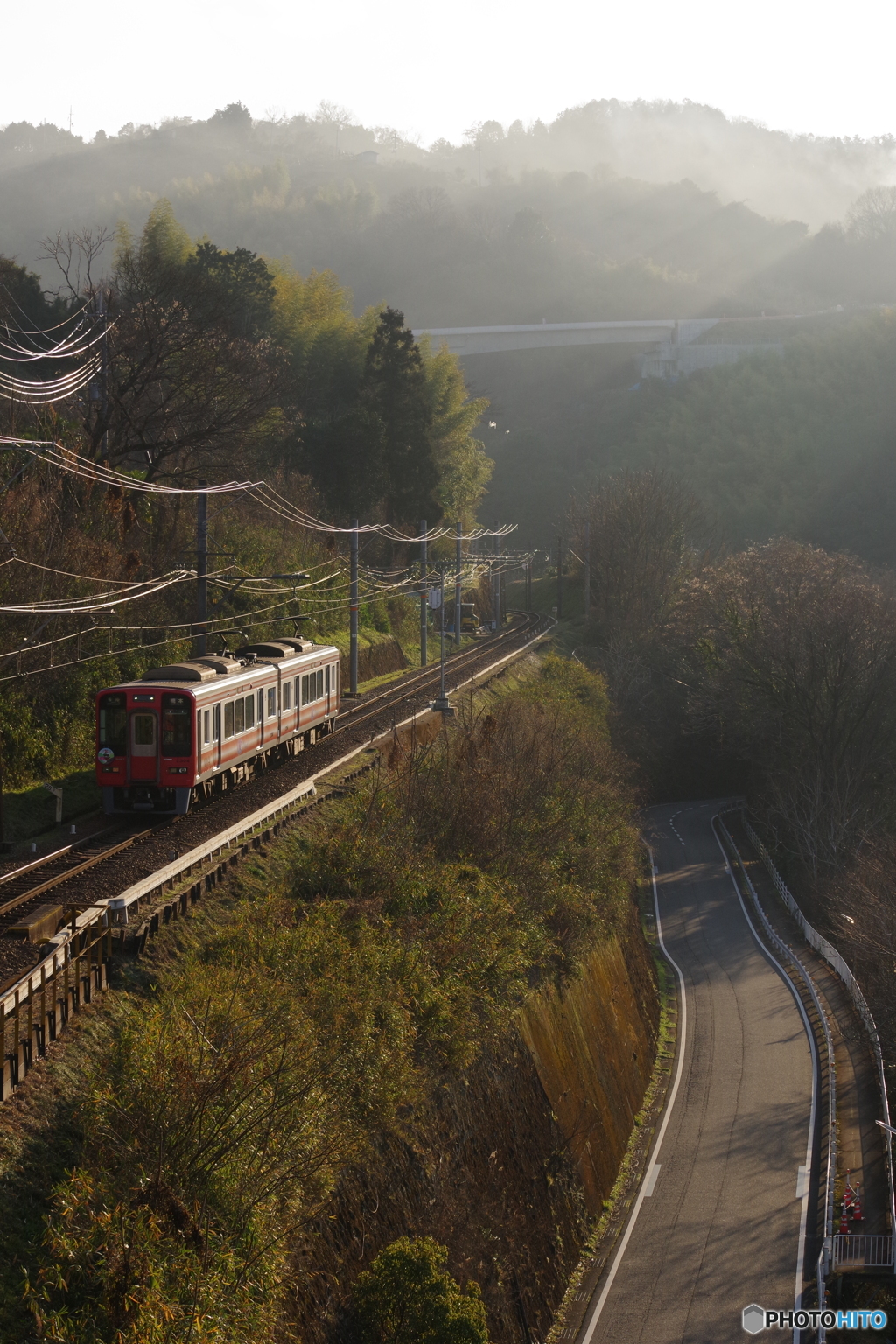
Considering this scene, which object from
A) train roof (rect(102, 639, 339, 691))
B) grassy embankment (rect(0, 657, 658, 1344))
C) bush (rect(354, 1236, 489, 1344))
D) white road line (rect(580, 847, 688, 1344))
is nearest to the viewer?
grassy embankment (rect(0, 657, 658, 1344))

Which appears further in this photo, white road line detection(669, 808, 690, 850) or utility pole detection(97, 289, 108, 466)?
white road line detection(669, 808, 690, 850)

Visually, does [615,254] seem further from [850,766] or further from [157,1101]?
[157,1101]

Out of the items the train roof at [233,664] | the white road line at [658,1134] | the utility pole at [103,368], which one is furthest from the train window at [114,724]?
the white road line at [658,1134]

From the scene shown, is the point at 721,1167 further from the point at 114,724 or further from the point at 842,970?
the point at 114,724

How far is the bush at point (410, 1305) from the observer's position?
34.3ft

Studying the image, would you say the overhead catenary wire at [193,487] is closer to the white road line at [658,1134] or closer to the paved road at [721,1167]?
the white road line at [658,1134]

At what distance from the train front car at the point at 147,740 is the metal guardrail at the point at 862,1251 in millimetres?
11313

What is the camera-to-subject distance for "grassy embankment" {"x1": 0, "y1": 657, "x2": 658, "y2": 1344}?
317 inches

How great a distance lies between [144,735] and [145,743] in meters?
0.12

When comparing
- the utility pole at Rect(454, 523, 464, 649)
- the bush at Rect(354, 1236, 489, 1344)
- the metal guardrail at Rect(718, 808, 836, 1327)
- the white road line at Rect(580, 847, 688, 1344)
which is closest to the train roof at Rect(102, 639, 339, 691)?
the utility pole at Rect(454, 523, 464, 649)

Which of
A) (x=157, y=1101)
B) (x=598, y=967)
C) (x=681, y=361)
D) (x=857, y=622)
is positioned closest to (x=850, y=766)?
(x=857, y=622)

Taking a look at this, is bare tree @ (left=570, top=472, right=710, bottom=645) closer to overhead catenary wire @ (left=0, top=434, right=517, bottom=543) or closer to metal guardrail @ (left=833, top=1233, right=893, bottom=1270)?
overhead catenary wire @ (left=0, top=434, right=517, bottom=543)

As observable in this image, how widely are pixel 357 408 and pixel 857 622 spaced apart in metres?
19.7

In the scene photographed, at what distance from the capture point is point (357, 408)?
4434 cm
